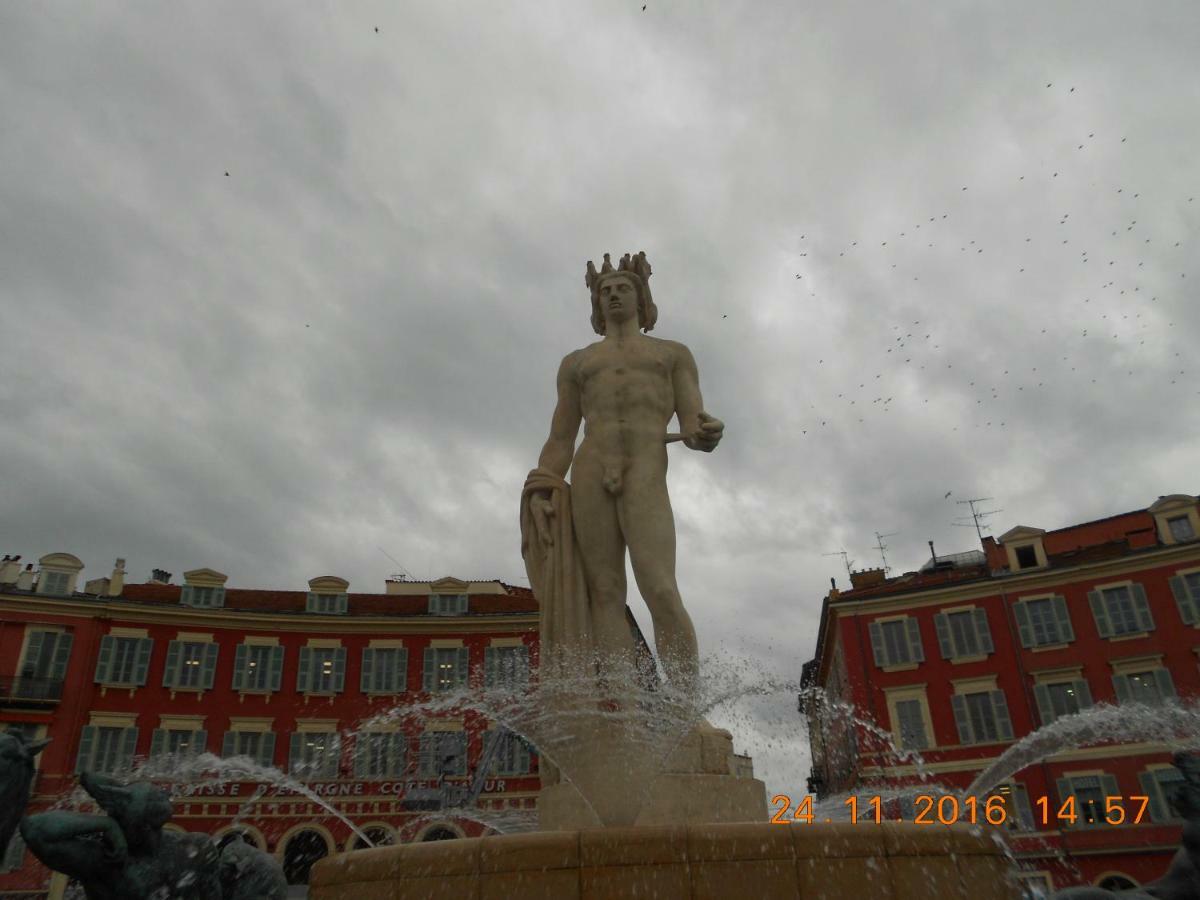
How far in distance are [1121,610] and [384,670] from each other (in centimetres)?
2777

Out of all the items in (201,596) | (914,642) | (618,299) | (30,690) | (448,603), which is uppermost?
(201,596)

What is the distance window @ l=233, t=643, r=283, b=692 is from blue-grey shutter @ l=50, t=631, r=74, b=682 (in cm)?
583

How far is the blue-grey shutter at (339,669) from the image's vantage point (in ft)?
116

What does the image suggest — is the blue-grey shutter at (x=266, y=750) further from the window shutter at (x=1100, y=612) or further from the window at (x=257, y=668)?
the window shutter at (x=1100, y=612)

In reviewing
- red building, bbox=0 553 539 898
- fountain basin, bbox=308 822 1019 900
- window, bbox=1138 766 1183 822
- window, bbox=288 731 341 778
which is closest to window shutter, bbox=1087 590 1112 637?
window, bbox=1138 766 1183 822

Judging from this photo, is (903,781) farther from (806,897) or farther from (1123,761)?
(806,897)

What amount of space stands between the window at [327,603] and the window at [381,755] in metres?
6.56

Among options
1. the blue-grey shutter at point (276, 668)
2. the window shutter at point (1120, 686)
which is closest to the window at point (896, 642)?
the window shutter at point (1120, 686)

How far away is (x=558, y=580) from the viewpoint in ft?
25.9

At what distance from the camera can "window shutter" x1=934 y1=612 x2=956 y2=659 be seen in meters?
33.6

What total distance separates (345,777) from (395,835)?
405 cm

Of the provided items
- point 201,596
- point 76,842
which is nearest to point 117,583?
point 201,596

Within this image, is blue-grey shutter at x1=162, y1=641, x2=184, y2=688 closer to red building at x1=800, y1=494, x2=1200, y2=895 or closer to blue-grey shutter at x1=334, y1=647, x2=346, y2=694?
blue-grey shutter at x1=334, y1=647, x2=346, y2=694

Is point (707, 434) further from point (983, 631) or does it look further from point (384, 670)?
point (384, 670)
